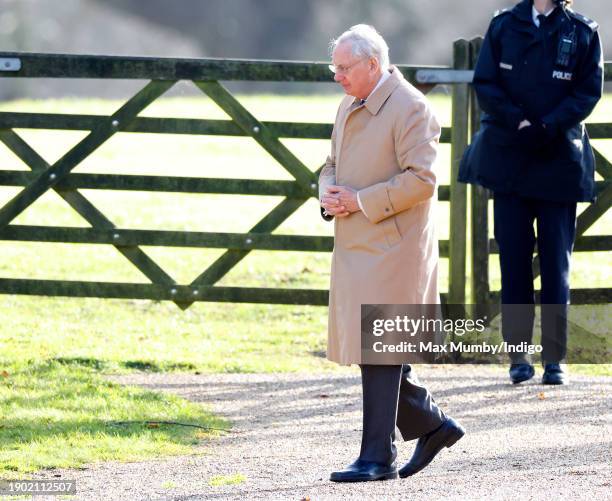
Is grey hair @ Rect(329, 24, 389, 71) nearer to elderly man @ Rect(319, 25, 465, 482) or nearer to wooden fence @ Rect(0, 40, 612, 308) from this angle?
elderly man @ Rect(319, 25, 465, 482)

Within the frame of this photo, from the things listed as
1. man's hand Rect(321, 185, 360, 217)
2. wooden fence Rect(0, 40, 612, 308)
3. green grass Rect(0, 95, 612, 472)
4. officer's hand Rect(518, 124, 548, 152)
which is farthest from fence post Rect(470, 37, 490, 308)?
man's hand Rect(321, 185, 360, 217)

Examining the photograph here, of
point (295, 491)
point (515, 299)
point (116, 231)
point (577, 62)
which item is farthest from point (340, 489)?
point (116, 231)

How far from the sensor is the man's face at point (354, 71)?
207 inches

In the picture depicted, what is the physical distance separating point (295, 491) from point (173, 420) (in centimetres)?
173

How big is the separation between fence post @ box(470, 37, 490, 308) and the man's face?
339cm

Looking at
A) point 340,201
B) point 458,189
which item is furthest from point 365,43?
point 458,189

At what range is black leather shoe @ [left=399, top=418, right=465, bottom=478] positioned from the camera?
559cm

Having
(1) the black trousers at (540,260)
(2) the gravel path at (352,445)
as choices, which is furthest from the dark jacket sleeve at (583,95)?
(2) the gravel path at (352,445)

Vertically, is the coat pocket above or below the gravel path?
above

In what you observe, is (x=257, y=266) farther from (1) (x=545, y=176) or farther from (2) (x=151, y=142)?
(2) (x=151, y=142)

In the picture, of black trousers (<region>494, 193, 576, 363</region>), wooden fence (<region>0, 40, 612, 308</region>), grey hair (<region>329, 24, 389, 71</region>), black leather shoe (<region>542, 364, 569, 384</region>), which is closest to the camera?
grey hair (<region>329, 24, 389, 71</region>)

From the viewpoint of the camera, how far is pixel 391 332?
533 cm

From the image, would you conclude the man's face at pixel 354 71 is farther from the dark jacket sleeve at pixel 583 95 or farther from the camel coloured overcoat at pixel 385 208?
the dark jacket sleeve at pixel 583 95

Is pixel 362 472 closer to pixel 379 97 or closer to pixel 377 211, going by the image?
pixel 377 211
